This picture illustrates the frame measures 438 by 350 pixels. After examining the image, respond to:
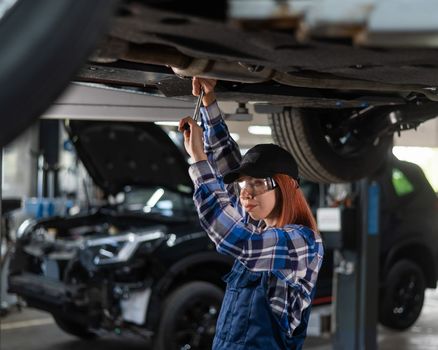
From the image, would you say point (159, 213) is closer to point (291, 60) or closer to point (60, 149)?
point (291, 60)

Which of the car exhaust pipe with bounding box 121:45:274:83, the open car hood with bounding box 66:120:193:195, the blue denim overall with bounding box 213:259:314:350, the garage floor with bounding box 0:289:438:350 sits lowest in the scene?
the garage floor with bounding box 0:289:438:350

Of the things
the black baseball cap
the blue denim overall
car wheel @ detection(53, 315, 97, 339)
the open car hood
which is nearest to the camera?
the blue denim overall

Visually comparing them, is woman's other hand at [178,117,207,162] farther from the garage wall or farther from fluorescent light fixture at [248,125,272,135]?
the garage wall

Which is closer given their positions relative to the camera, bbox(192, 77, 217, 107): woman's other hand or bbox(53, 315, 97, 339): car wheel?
bbox(192, 77, 217, 107): woman's other hand

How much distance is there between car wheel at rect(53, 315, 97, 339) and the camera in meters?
6.42

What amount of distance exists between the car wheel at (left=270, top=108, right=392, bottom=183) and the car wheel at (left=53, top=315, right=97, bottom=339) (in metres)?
3.47

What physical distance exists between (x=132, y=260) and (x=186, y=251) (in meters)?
0.42

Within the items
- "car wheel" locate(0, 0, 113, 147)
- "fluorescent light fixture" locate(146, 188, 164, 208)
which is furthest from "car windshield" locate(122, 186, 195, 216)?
"car wheel" locate(0, 0, 113, 147)

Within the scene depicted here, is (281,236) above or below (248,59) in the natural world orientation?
below

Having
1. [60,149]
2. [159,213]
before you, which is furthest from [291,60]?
[60,149]

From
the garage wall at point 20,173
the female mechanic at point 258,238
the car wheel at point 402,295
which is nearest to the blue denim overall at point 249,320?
the female mechanic at point 258,238

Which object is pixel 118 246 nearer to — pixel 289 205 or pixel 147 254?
pixel 147 254

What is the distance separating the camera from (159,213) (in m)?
6.02

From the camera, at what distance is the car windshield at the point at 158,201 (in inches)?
239
